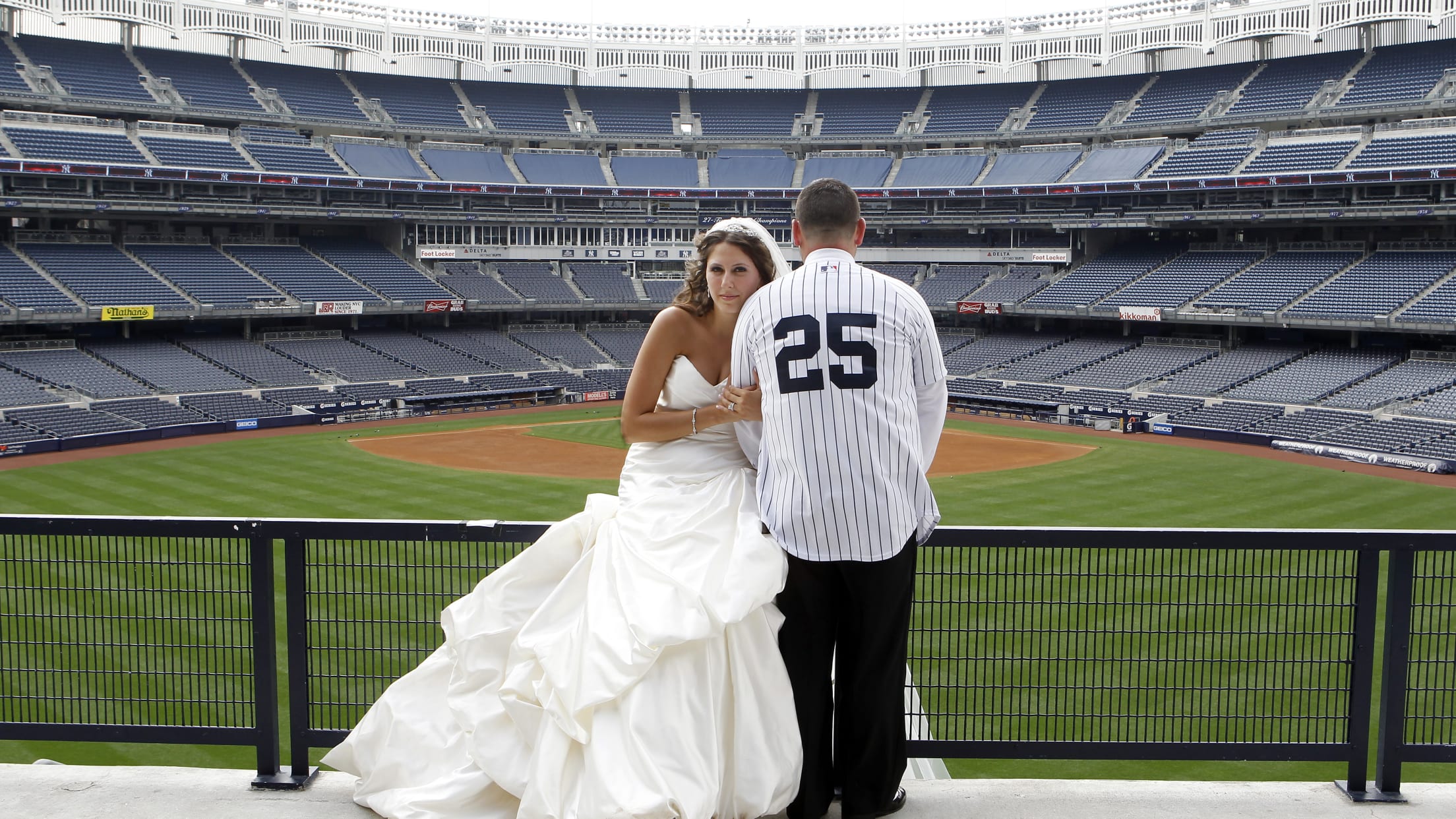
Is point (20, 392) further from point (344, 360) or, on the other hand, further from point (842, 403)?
point (842, 403)

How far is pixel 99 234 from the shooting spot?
52.5 meters

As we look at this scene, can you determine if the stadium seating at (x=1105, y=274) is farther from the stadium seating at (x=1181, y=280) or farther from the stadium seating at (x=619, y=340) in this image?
the stadium seating at (x=619, y=340)

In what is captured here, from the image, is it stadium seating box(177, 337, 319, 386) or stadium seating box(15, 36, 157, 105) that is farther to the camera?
stadium seating box(15, 36, 157, 105)

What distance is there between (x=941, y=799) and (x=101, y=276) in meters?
52.9

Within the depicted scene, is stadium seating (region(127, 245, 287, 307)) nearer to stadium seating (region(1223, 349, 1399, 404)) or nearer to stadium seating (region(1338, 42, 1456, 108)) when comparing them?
stadium seating (region(1223, 349, 1399, 404))

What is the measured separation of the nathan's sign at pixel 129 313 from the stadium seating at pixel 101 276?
435 mm

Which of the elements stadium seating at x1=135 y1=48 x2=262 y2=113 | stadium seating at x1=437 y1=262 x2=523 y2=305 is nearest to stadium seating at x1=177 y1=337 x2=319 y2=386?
stadium seating at x1=437 y1=262 x2=523 y2=305

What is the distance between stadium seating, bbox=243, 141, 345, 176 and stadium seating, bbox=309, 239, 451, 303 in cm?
436

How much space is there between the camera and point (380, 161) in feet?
199

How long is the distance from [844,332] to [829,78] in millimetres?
69443

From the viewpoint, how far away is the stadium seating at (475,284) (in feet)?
194

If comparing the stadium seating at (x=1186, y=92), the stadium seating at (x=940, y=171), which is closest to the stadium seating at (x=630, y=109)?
the stadium seating at (x=940, y=171)

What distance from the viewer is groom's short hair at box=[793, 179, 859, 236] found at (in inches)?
170

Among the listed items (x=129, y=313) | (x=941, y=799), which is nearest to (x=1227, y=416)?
(x=941, y=799)
